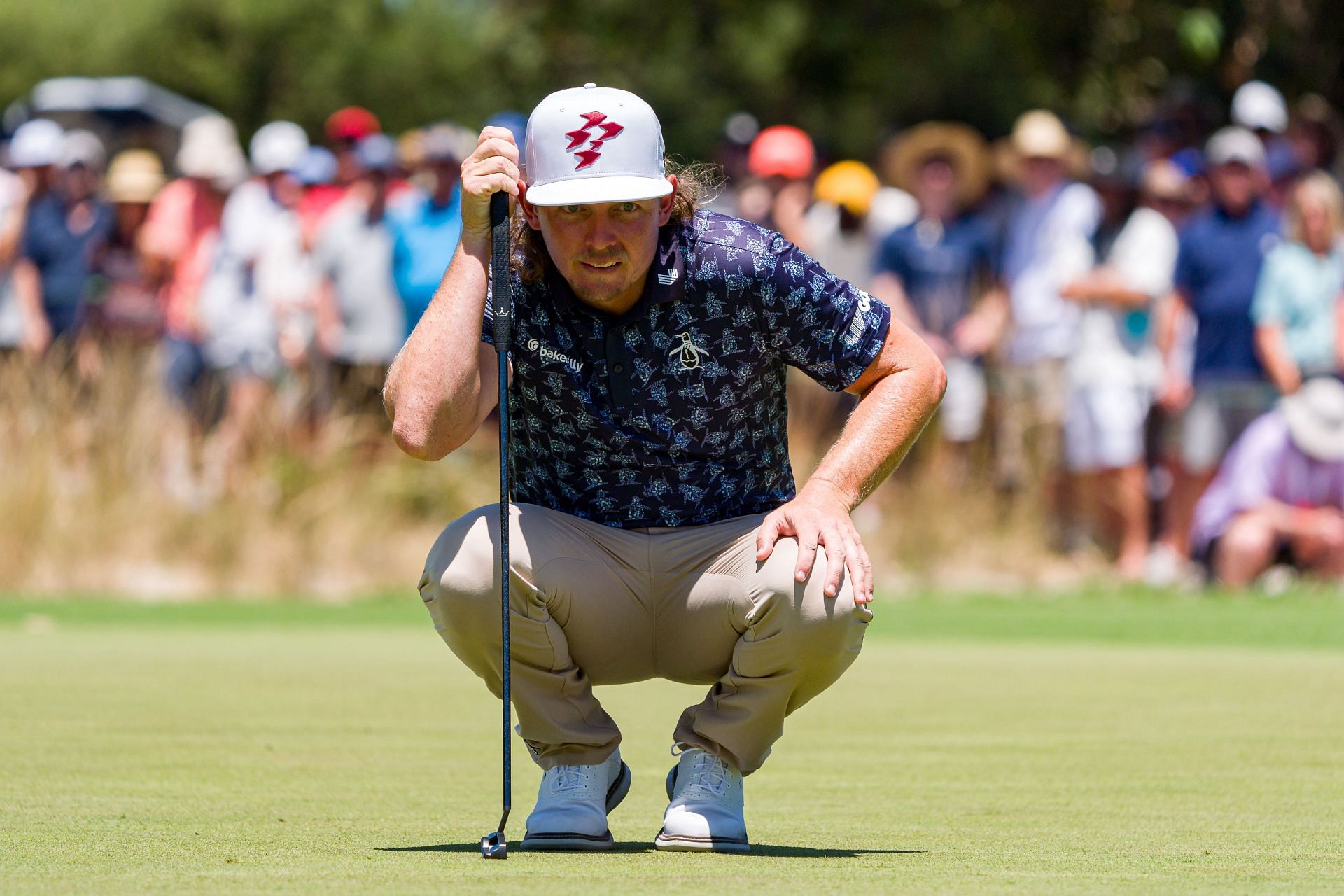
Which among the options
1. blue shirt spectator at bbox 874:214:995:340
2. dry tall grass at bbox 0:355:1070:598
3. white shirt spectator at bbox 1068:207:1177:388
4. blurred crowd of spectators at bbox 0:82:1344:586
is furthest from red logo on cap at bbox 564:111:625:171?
blue shirt spectator at bbox 874:214:995:340

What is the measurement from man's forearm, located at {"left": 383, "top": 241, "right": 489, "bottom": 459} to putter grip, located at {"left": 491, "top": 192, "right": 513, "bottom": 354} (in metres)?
0.05

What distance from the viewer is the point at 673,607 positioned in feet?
15.3

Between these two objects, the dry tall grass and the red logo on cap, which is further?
the dry tall grass

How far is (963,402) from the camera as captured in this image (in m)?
12.8

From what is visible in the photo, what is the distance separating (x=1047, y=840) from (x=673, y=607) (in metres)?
0.91

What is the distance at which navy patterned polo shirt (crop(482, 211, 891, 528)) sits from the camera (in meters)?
4.58

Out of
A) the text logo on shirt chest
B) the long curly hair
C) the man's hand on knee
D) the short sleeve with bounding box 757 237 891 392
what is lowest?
the man's hand on knee

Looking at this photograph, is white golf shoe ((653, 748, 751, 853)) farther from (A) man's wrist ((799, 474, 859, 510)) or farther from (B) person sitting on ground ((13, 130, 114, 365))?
(B) person sitting on ground ((13, 130, 114, 365))

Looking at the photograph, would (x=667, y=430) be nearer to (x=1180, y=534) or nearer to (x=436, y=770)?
(x=436, y=770)

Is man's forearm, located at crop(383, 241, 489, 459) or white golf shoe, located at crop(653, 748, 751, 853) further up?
man's forearm, located at crop(383, 241, 489, 459)

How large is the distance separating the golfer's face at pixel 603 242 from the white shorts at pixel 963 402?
831 centimetres

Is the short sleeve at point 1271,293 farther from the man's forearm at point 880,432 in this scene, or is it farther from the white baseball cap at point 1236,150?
the man's forearm at point 880,432

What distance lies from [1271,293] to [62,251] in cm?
750

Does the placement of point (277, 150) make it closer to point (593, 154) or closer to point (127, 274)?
point (127, 274)
